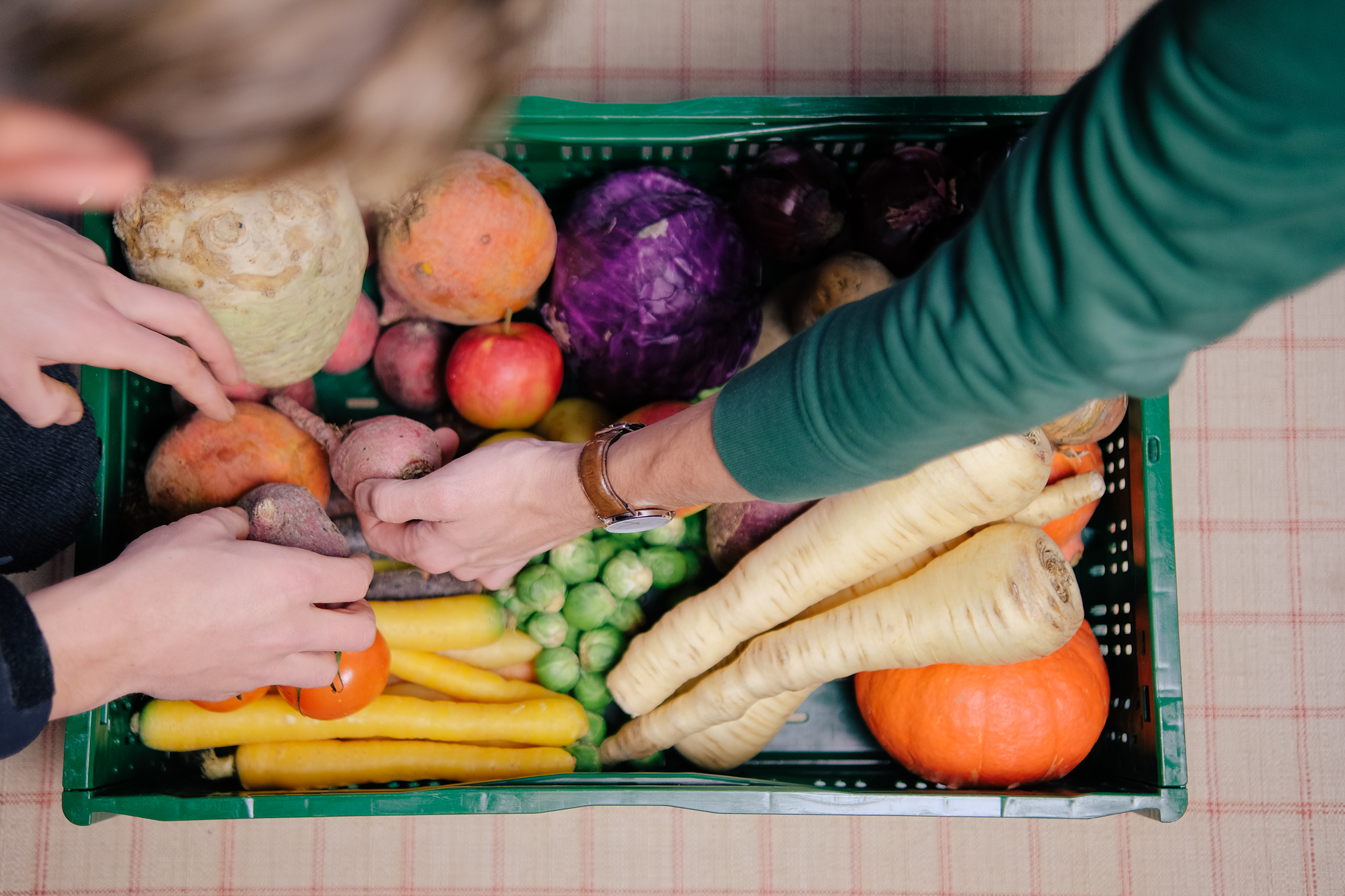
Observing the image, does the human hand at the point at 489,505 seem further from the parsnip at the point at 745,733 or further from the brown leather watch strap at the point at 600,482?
Answer: the parsnip at the point at 745,733

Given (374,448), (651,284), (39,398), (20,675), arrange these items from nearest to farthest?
1. (20,675)
2. (39,398)
3. (374,448)
4. (651,284)

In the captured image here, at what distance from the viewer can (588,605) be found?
1.06 metres

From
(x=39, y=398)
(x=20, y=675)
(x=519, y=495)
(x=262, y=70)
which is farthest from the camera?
(x=519, y=495)

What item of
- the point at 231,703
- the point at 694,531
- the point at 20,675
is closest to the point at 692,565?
the point at 694,531

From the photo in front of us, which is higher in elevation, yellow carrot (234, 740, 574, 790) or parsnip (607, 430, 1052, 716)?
parsnip (607, 430, 1052, 716)

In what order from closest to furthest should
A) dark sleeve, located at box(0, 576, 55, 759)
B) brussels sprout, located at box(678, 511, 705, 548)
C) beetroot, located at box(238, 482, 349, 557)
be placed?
dark sleeve, located at box(0, 576, 55, 759) < beetroot, located at box(238, 482, 349, 557) < brussels sprout, located at box(678, 511, 705, 548)

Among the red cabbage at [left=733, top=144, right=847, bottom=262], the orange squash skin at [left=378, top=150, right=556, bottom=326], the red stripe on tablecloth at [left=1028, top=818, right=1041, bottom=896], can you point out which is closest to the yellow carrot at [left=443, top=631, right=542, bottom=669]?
the orange squash skin at [left=378, top=150, right=556, bottom=326]

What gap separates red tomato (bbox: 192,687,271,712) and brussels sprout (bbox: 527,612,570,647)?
0.33 metres

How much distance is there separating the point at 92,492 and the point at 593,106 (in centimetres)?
75

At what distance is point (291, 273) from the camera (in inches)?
32.0

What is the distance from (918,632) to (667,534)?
0.35 m

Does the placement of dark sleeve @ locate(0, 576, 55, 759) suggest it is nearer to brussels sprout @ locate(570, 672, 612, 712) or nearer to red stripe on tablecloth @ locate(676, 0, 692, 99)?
brussels sprout @ locate(570, 672, 612, 712)

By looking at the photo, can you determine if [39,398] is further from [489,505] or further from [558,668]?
[558,668]

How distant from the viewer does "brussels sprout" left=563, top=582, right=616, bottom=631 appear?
1059mm
